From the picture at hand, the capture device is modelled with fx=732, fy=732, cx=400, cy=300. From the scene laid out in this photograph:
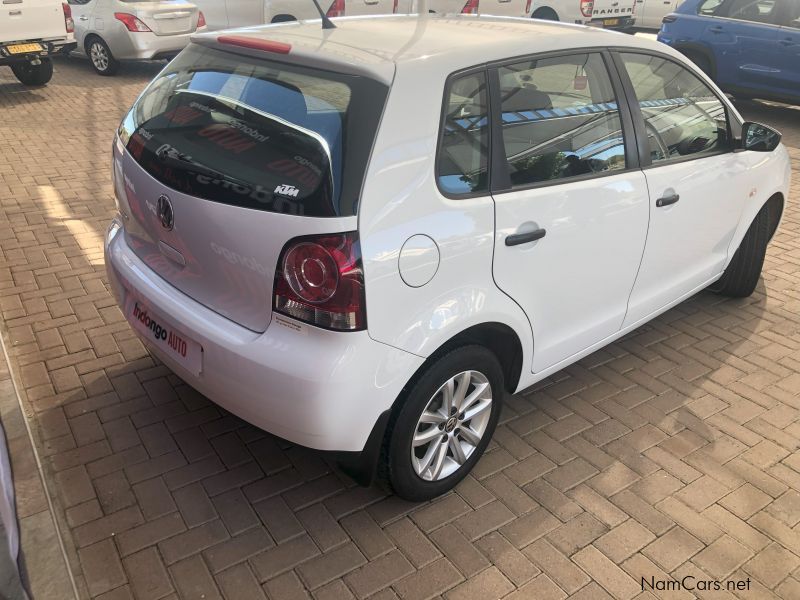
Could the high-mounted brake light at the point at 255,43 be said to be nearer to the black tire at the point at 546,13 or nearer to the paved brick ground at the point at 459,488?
the paved brick ground at the point at 459,488

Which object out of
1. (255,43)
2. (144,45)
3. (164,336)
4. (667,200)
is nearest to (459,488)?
(164,336)

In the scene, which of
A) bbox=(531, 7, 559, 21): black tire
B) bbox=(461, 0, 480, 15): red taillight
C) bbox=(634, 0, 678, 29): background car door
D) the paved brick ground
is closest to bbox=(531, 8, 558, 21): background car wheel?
bbox=(531, 7, 559, 21): black tire

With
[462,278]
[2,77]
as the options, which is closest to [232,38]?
[462,278]

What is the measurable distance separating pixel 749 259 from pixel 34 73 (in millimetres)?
9488

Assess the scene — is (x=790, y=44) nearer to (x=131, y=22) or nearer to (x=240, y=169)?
(x=131, y=22)

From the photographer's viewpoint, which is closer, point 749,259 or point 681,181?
point 681,181

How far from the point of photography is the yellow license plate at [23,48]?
9.13 meters

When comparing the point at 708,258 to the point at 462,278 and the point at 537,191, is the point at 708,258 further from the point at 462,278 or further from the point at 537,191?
the point at 462,278

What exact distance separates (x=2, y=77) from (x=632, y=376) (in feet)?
34.8

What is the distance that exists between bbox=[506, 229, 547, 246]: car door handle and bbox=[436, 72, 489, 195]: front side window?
21 cm

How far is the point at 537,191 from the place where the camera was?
2.81 m

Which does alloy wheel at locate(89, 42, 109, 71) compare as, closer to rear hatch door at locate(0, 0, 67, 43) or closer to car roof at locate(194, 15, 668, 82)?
rear hatch door at locate(0, 0, 67, 43)

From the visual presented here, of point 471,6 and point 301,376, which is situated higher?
point 471,6

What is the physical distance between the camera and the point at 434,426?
280 cm
